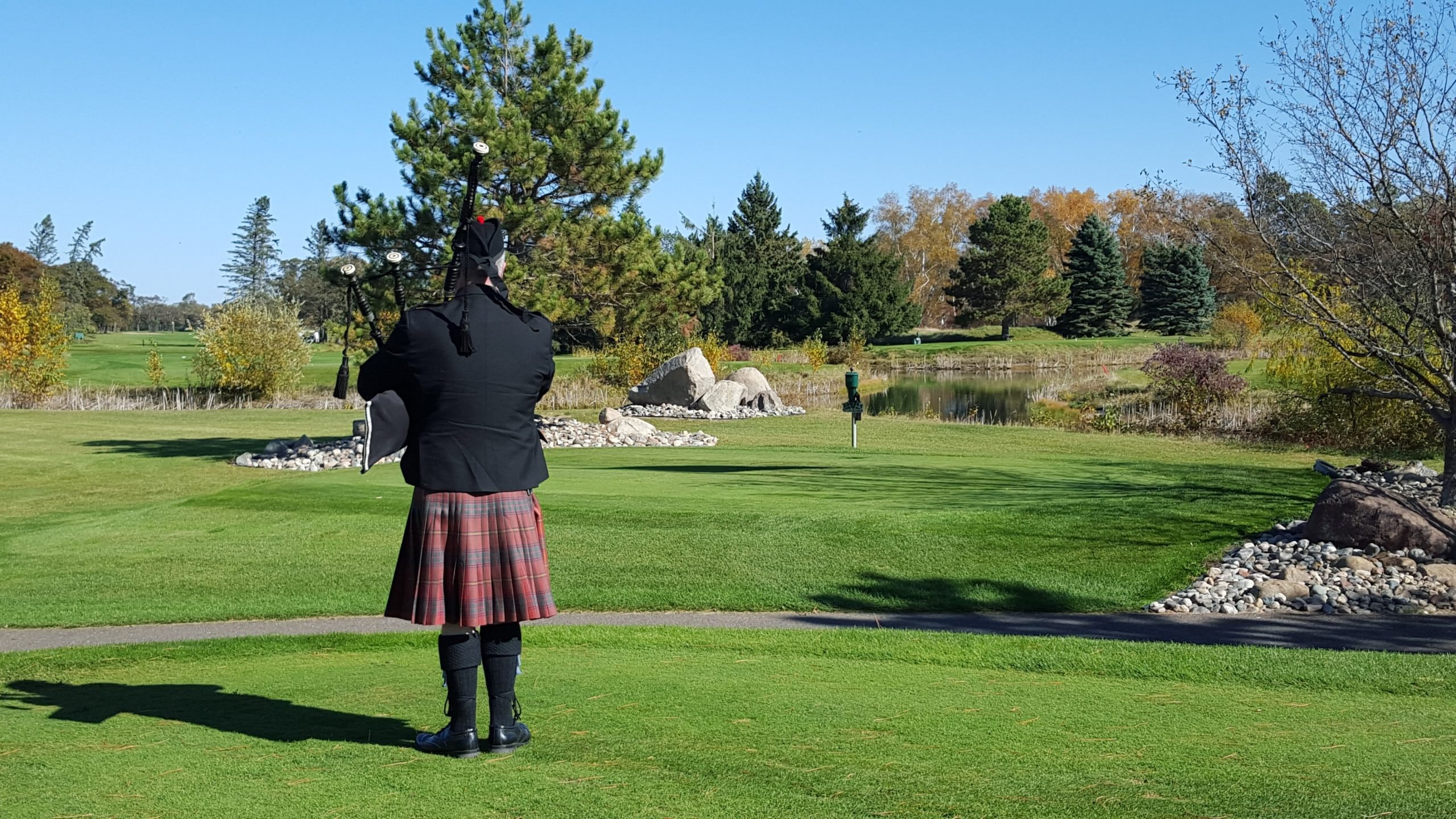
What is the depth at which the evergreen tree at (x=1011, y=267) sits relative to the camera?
243ft

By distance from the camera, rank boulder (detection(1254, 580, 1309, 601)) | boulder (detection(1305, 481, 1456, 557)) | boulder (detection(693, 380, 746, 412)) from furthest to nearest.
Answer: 1. boulder (detection(693, 380, 746, 412))
2. boulder (detection(1305, 481, 1456, 557))
3. boulder (detection(1254, 580, 1309, 601))

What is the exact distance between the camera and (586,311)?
972 inches

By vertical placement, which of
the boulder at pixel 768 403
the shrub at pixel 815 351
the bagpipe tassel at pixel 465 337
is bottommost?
Answer: the boulder at pixel 768 403

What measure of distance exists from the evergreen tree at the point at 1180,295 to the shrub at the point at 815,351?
23.4 metres

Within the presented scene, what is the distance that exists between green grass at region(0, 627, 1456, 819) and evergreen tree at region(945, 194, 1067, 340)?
69.2 m

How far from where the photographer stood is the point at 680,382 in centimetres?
3362

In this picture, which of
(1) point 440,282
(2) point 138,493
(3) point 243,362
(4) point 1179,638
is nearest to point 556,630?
(4) point 1179,638

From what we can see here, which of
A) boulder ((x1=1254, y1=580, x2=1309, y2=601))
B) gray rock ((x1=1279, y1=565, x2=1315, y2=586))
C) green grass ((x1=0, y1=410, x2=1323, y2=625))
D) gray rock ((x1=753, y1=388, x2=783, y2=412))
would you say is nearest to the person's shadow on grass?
green grass ((x1=0, y1=410, x2=1323, y2=625))

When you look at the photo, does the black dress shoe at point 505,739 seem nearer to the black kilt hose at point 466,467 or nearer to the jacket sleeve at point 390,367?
the black kilt hose at point 466,467

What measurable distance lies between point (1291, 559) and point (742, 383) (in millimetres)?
24992

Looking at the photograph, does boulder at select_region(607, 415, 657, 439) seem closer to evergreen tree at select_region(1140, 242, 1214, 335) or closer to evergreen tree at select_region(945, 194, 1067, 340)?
evergreen tree at select_region(945, 194, 1067, 340)

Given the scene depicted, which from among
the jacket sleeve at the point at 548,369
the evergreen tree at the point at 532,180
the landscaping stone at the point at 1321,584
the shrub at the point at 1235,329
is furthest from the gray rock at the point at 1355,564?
the shrub at the point at 1235,329

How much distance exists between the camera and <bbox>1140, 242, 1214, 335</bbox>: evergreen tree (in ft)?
241

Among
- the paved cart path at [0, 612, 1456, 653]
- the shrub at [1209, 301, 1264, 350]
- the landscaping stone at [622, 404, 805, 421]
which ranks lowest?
the paved cart path at [0, 612, 1456, 653]
